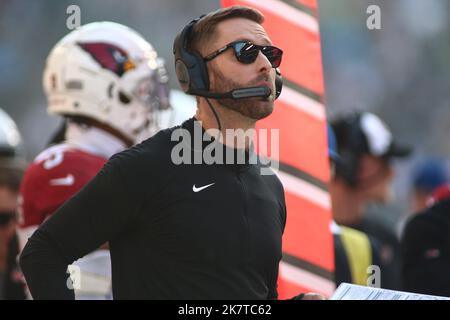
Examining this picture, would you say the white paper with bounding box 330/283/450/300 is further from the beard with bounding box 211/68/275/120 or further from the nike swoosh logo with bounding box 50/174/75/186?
the nike swoosh logo with bounding box 50/174/75/186

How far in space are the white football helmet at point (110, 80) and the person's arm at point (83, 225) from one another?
6.40 ft

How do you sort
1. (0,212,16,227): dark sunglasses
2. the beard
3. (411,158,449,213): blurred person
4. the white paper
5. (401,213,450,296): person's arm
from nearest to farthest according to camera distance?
1. the white paper
2. the beard
3. (401,213,450,296): person's arm
4. (0,212,16,227): dark sunglasses
5. (411,158,449,213): blurred person

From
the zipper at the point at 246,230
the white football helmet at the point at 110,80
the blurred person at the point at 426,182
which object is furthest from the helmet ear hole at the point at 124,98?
the blurred person at the point at 426,182

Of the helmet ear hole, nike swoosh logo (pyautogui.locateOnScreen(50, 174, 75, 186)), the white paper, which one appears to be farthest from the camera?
the helmet ear hole

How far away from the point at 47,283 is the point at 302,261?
1258 millimetres

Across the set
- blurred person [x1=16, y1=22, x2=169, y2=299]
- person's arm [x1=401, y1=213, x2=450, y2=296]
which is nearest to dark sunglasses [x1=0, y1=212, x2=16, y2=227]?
blurred person [x1=16, y1=22, x2=169, y2=299]

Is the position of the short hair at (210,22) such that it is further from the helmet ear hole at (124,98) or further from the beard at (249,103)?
the helmet ear hole at (124,98)

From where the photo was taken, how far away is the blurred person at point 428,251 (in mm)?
4633

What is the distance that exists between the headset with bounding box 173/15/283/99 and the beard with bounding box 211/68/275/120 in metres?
0.02

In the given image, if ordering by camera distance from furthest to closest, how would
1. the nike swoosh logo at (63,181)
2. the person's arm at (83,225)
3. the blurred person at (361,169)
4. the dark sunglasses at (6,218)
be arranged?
the blurred person at (361,169)
the dark sunglasses at (6,218)
the nike swoosh logo at (63,181)
the person's arm at (83,225)

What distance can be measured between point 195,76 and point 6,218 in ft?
10.4

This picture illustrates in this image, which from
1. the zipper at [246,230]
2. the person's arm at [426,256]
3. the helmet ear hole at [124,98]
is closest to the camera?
the zipper at [246,230]

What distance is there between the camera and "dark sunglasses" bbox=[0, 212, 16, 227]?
19.7ft

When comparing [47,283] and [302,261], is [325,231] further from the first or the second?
[47,283]
